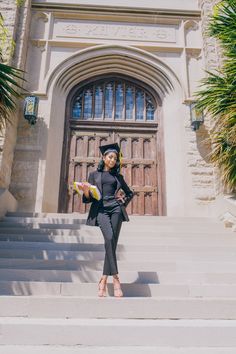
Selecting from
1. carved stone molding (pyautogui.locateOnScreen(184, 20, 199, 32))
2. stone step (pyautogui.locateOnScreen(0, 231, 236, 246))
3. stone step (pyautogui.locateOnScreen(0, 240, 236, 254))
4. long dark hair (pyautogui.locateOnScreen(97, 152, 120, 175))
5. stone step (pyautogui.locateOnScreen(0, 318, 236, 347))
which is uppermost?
carved stone molding (pyautogui.locateOnScreen(184, 20, 199, 32))

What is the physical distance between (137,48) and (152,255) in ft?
20.8

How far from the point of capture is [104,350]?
2.12m

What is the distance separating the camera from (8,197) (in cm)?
573

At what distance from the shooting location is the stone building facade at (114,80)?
684 centimetres

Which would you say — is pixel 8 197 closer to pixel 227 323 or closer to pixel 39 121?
pixel 39 121

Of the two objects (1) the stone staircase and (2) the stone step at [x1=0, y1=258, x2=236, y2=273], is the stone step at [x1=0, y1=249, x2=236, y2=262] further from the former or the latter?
(2) the stone step at [x1=0, y1=258, x2=236, y2=273]

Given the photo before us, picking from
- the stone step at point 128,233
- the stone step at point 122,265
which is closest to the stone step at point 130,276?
the stone step at point 122,265

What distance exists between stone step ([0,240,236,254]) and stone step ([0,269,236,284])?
69 cm

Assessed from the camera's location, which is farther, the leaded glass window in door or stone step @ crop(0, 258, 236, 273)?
the leaded glass window in door

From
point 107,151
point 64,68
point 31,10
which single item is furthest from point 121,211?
point 31,10

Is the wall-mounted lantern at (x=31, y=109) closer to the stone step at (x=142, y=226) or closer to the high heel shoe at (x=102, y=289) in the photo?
the stone step at (x=142, y=226)

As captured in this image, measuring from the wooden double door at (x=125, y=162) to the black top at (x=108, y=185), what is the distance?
4112 mm

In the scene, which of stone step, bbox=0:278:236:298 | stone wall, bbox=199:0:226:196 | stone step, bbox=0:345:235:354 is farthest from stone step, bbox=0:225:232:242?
stone step, bbox=0:345:235:354

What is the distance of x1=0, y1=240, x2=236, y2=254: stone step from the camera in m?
4.13
